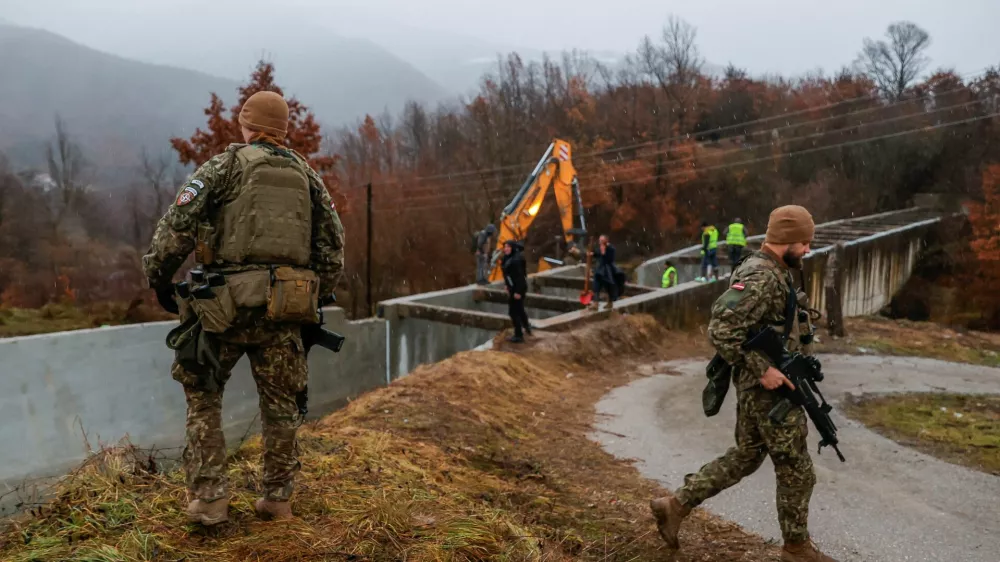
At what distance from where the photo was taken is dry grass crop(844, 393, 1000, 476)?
6.29m

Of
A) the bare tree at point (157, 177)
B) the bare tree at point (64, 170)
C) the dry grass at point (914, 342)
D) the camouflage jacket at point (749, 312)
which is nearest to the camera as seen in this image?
the camouflage jacket at point (749, 312)

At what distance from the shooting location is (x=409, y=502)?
3707mm

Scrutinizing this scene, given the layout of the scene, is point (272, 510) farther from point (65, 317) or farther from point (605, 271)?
point (65, 317)

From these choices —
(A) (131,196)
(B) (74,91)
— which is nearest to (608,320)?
(A) (131,196)

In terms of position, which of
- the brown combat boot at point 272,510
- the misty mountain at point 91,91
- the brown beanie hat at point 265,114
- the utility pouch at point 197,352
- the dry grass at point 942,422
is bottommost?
the dry grass at point 942,422

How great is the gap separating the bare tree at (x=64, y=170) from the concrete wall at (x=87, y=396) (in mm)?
39467

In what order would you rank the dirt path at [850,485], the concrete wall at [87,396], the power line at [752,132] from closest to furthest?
the dirt path at [850,485] → the concrete wall at [87,396] → the power line at [752,132]

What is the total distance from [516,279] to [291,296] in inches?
314

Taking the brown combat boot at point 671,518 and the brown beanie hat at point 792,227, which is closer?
the brown beanie hat at point 792,227

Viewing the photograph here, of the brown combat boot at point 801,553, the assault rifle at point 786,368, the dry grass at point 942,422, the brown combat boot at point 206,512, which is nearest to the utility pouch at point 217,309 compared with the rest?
the brown combat boot at point 206,512

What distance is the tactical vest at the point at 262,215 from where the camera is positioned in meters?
3.27

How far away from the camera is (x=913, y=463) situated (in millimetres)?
6035

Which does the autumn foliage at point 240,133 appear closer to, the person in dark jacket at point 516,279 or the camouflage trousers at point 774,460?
the person in dark jacket at point 516,279

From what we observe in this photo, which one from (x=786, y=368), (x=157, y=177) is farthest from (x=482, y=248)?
(x=157, y=177)
